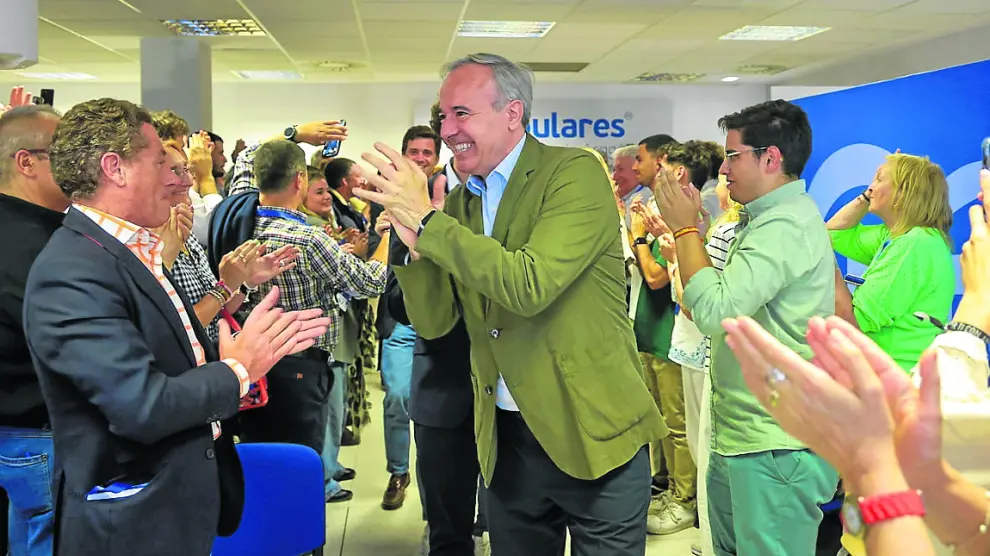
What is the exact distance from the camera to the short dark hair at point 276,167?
3.04 m

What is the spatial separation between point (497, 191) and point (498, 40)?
21.1 feet

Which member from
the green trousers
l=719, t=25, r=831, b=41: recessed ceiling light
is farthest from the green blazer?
l=719, t=25, r=831, b=41: recessed ceiling light

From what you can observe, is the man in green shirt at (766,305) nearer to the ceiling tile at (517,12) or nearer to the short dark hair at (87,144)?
the short dark hair at (87,144)

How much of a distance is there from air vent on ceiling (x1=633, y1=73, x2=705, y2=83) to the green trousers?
350 inches

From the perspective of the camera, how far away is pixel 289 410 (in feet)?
9.83

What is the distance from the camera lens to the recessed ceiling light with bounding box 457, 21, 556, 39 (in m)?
7.11

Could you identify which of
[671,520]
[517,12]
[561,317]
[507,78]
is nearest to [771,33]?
[517,12]

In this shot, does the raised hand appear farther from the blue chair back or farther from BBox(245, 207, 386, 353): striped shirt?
the blue chair back

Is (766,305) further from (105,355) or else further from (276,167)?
(276,167)

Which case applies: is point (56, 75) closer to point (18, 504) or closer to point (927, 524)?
point (18, 504)

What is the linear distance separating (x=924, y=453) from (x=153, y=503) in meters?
1.26

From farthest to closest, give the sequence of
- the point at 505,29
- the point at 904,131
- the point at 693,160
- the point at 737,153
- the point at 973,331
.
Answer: the point at 505,29 → the point at 904,131 → the point at 693,160 → the point at 737,153 → the point at 973,331

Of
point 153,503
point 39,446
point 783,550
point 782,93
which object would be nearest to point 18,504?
point 39,446

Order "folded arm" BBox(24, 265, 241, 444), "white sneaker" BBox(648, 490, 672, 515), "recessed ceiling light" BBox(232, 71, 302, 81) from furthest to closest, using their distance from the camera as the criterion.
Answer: "recessed ceiling light" BBox(232, 71, 302, 81) → "white sneaker" BBox(648, 490, 672, 515) → "folded arm" BBox(24, 265, 241, 444)
